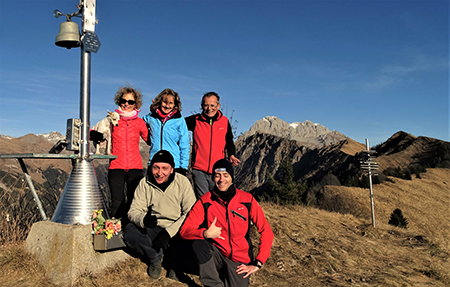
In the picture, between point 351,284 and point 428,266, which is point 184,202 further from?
point 428,266

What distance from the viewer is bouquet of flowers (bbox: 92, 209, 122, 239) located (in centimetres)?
369

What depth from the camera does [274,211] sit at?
8.62 metres

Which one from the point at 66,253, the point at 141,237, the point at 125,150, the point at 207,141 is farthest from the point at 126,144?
the point at 66,253

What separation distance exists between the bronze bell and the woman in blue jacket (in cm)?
118

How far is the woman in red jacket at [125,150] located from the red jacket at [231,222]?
1117 millimetres

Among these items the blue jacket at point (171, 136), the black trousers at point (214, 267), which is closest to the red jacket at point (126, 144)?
the blue jacket at point (171, 136)

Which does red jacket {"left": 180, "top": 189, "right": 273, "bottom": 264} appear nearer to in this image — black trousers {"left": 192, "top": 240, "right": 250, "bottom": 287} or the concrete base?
black trousers {"left": 192, "top": 240, "right": 250, "bottom": 287}

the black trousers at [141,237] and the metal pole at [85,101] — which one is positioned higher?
the metal pole at [85,101]

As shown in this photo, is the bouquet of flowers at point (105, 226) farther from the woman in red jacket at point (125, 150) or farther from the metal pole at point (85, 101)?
the metal pole at point (85, 101)

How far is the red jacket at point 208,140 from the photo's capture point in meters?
4.53

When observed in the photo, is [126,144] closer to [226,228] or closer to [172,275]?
[172,275]

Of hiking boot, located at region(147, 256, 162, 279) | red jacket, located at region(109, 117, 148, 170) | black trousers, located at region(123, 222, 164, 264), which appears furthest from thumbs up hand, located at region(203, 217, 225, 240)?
red jacket, located at region(109, 117, 148, 170)

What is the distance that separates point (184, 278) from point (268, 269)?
55.6 inches

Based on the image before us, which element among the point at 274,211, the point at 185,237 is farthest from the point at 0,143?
the point at 185,237
